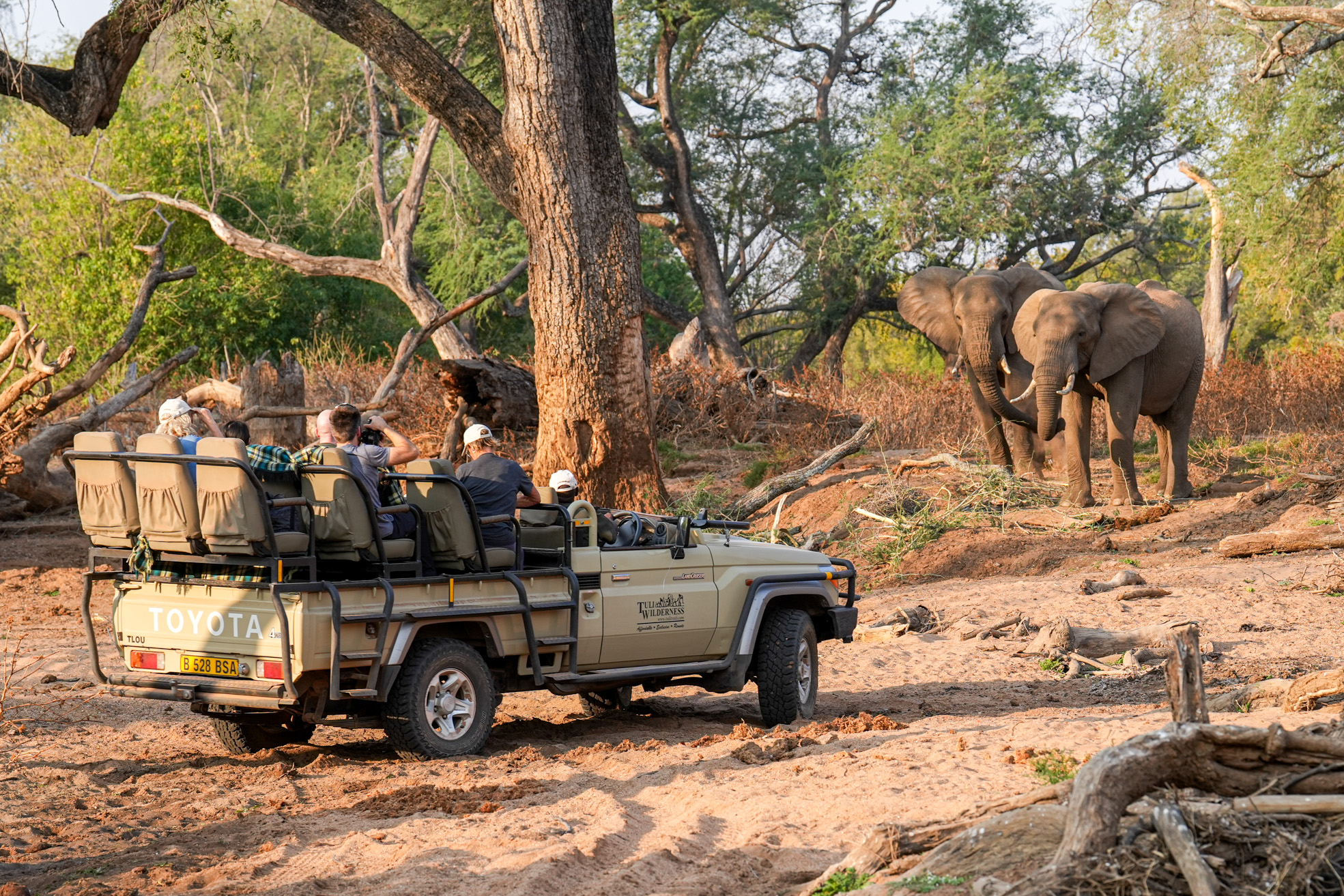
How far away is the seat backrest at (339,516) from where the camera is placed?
297 inches

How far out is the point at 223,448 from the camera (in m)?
7.24

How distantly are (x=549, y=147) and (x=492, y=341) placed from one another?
81.5ft

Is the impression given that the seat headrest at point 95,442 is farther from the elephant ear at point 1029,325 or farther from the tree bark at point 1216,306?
the tree bark at point 1216,306

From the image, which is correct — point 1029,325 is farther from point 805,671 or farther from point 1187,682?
point 1187,682

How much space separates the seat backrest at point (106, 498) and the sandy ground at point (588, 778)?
132 cm

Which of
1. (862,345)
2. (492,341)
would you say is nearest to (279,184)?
(492,341)

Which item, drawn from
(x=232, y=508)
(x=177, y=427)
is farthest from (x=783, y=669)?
(x=177, y=427)

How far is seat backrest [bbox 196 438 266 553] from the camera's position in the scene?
7.16 m

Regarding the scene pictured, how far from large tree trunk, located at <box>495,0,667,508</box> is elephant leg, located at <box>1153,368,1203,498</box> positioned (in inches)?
328

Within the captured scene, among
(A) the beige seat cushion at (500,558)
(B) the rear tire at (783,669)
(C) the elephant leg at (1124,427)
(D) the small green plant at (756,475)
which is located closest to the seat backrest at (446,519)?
(A) the beige seat cushion at (500,558)

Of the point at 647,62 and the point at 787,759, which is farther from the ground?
the point at 647,62

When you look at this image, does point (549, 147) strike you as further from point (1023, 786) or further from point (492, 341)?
point (492, 341)

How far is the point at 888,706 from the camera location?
980 centimetres

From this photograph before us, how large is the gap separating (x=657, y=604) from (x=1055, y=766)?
9.19 ft
